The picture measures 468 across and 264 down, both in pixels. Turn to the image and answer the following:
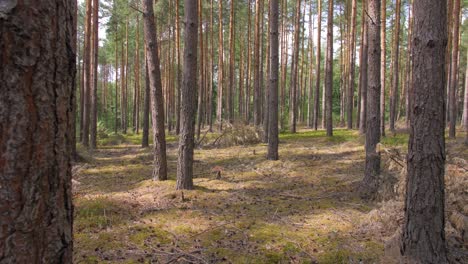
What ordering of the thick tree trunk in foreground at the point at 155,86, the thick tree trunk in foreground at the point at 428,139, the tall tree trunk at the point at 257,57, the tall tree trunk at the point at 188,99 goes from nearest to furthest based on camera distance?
the thick tree trunk in foreground at the point at 428,139 < the tall tree trunk at the point at 188,99 < the thick tree trunk in foreground at the point at 155,86 < the tall tree trunk at the point at 257,57

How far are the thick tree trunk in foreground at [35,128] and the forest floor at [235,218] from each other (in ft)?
8.75

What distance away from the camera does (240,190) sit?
7.06 m

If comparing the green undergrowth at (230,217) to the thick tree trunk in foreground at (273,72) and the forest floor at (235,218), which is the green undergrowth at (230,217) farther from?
the thick tree trunk in foreground at (273,72)

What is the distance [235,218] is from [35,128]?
4.38 m

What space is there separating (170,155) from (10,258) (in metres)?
11.7

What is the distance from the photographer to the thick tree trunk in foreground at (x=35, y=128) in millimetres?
1070

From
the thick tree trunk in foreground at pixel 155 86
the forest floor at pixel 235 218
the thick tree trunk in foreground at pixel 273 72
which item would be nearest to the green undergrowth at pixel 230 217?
the forest floor at pixel 235 218

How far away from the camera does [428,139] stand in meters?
3.32

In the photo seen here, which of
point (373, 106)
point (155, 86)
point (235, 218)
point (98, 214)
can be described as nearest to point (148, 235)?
point (98, 214)

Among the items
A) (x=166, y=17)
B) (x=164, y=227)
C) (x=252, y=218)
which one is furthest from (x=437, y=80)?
(x=166, y=17)

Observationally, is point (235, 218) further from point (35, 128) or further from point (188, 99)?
point (35, 128)

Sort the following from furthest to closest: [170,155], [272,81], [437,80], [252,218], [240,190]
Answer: [170,155] < [272,81] < [240,190] < [252,218] < [437,80]

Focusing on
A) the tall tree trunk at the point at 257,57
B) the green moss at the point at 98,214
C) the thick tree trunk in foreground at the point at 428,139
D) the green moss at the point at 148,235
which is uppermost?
the tall tree trunk at the point at 257,57

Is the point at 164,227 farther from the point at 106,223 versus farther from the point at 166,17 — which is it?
the point at 166,17
